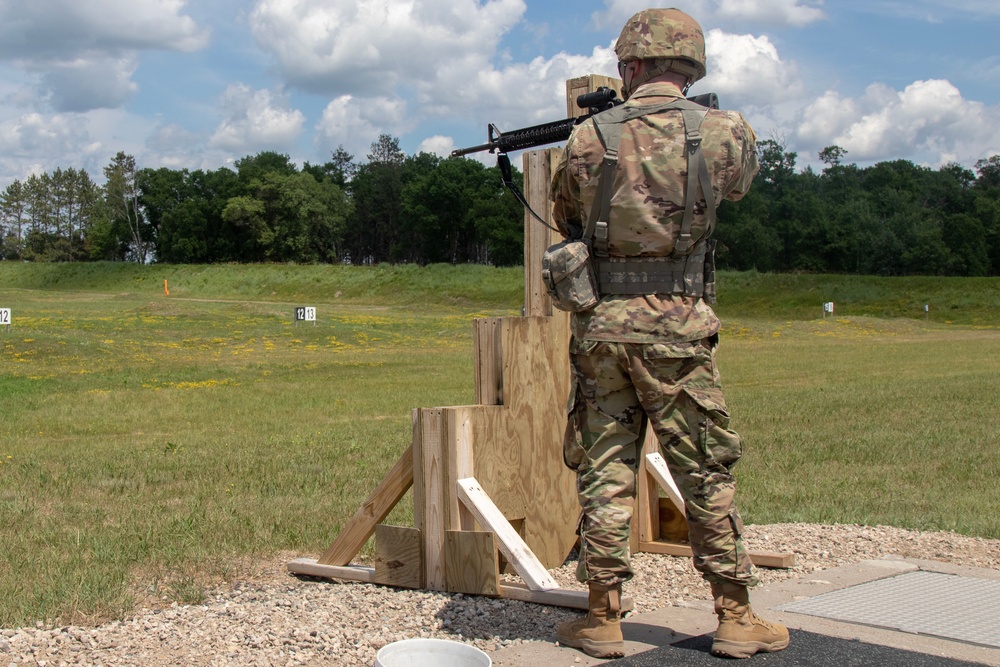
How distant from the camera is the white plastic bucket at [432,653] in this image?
3.60 metres

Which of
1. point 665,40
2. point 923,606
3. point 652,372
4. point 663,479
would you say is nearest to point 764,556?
point 663,479

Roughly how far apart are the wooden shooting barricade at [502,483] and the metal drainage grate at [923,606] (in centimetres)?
58

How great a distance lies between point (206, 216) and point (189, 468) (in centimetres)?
9799

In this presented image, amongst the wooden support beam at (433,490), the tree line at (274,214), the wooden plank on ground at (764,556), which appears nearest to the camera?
the wooden support beam at (433,490)

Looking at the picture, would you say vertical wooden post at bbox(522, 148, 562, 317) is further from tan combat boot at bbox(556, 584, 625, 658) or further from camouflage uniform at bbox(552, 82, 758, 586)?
tan combat boot at bbox(556, 584, 625, 658)

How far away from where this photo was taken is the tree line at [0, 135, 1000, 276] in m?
78.6

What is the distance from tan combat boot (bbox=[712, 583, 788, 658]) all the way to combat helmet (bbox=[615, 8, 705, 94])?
2.13m

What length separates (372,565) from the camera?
5.96m

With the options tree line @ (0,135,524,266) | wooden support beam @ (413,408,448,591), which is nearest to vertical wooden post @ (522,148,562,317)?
wooden support beam @ (413,408,448,591)

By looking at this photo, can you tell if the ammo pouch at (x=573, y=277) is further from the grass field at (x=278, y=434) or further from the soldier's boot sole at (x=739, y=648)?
the grass field at (x=278, y=434)

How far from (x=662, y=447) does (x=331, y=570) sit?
7.33ft

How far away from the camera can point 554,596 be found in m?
4.80

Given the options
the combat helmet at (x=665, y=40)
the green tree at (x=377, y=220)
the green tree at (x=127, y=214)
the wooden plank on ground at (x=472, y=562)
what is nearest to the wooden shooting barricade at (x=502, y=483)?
the wooden plank on ground at (x=472, y=562)

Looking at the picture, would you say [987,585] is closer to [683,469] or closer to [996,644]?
[996,644]
